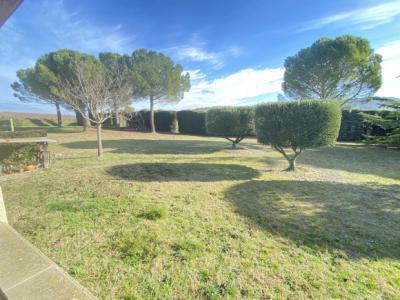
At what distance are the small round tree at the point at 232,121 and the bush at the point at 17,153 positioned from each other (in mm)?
7173

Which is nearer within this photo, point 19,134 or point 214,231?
point 214,231

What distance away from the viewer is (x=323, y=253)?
2.38m

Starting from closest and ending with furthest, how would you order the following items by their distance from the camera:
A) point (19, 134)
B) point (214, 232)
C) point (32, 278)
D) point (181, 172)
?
point (32, 278) → point (214, 232) → point (181, 172) → point (19, 134)

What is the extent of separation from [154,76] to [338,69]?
14352mm

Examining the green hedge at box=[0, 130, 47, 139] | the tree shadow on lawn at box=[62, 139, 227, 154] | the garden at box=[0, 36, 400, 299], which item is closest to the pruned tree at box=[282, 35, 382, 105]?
the garden at box=[0, 36, 400, 299]

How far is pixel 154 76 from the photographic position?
53.9 ft

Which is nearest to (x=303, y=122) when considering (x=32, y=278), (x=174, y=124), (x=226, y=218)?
(x=226, y=218)

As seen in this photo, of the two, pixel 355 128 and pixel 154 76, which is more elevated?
pixel 154 76

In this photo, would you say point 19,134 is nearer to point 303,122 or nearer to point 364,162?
point 303,122

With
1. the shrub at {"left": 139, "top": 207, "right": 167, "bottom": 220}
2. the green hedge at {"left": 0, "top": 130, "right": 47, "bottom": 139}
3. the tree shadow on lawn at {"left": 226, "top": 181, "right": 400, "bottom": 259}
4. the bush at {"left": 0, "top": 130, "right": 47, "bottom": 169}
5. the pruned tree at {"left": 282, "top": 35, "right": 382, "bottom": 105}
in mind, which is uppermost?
the pruned tree at {"left": 282, "top": 35, "right": 382, "bottom": 105}

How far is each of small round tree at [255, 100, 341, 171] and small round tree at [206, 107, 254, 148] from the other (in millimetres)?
3558

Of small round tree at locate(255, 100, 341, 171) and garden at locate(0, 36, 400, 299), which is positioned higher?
small round tree at locate(255, 100, 341, 171)

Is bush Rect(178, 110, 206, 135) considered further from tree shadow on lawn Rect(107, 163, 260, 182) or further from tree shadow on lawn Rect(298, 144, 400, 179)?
tree shadow on lawn Rect(107, 163, 260, 182)

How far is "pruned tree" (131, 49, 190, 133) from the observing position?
16.5 meters
